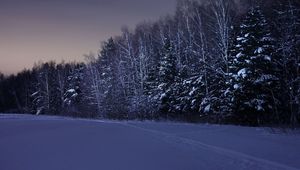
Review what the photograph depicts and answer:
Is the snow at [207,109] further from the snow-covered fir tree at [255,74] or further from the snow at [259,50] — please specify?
the snow at [259,50]

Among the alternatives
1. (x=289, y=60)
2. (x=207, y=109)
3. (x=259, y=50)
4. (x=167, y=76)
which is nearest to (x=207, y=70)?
(x=207, y=109)

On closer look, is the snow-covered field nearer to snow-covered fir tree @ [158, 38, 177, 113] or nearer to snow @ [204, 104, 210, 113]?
snow @ [204, 104, 210, 113]

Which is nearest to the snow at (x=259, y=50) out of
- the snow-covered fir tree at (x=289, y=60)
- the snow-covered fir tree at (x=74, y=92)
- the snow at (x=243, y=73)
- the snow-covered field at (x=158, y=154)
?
the snow-covered fir tree at (x=289, y=60)

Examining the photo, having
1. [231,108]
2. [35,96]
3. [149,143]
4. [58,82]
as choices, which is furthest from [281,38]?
[35,96]

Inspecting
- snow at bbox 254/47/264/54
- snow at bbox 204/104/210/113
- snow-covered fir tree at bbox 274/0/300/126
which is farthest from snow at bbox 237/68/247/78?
snow at bbox 204/104/210/113

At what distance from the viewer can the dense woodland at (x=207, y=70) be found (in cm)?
2319

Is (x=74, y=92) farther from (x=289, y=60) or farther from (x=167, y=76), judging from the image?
(x=289, y=60)

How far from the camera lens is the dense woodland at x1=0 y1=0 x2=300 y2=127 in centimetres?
2319

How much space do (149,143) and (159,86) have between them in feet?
78.3

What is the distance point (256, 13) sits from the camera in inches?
974

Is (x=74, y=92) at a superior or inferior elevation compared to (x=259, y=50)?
superior

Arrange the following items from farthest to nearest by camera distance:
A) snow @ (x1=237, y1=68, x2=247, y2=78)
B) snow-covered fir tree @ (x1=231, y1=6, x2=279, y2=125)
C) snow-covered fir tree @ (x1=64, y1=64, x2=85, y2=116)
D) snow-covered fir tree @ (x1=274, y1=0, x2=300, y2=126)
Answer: snow-covered fir tree @ (x1=64, y1=64, x2=85, y2=116) → snow @ (x1=237, y1=68, x2=247, y2=78) → snow-covered fir tree @ (x1=231, y1=6, x2=279, y2=125) → snow-covered fir tree @ (x1=274, y1=0, x2=300, y2=126)

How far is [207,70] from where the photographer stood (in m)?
31.8

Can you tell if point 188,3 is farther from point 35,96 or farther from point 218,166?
point 35,96
